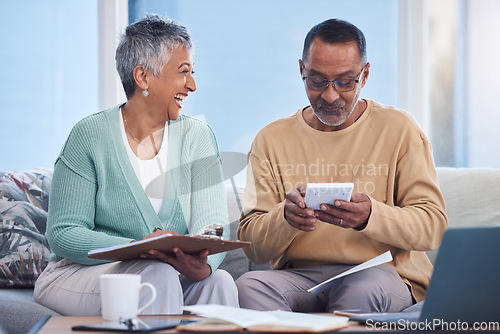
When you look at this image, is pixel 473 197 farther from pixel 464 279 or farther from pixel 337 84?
pixel 464 279

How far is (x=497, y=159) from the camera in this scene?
3.08 m

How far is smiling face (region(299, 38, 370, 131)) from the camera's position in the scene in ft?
6.81

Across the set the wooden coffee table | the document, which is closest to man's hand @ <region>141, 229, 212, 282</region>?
the wooden coffee table

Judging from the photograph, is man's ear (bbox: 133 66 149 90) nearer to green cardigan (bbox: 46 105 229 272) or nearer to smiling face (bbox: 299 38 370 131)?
green cardigan (bbox: 46 105 229 272)

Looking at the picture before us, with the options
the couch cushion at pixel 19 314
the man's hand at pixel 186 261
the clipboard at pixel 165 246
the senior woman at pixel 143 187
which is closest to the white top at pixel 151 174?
the senior woman at pixel 143 187

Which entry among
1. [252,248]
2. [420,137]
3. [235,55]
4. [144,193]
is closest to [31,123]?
[235,55]

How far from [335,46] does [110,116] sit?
832 millimetres

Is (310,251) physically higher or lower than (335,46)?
lower

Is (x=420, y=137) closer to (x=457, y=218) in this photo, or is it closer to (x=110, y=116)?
(x=457, y=218)

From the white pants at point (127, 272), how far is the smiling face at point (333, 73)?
0.68 meters

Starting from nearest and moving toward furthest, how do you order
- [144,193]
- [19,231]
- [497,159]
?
[144,193], [19,231], [497,159]

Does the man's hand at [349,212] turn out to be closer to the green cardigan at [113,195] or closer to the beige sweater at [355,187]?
the beige sweater at [355,187]

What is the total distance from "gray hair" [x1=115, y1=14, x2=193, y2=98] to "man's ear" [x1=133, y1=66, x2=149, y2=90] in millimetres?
13

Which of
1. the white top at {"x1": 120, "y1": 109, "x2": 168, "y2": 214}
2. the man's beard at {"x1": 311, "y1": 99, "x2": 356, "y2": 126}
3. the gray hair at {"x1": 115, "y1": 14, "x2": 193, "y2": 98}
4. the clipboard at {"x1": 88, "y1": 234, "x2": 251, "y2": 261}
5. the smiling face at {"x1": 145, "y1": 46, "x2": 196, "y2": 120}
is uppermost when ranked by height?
the gray hair at {"x1": 115, "y1": 14, "x2": 193, "y2": 98}
